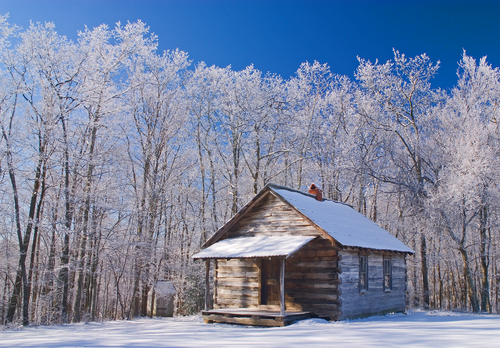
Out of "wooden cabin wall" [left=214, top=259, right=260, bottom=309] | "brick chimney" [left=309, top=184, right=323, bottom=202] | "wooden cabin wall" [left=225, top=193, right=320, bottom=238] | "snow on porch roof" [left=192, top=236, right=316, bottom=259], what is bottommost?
"wooden cabin wall" [left=214, top=259, right=260, bottom=309]

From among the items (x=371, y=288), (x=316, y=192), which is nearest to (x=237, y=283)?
(x=371, y=288)

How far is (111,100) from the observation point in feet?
69.1

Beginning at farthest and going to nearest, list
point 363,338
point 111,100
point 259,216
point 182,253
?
1. point 182,253
2. point 111,100
3. point 259,216
4. point 363,338

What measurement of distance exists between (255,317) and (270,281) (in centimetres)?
268

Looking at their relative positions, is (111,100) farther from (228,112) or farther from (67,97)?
(228,112)

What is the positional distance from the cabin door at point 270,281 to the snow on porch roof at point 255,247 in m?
1.17

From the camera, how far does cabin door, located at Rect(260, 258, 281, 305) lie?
1716 centimetres

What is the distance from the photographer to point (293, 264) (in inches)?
674

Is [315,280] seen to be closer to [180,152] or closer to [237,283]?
[237,283]

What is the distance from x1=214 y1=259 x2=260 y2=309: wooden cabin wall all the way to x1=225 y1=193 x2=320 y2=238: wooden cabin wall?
1.30m

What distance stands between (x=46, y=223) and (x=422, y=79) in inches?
951

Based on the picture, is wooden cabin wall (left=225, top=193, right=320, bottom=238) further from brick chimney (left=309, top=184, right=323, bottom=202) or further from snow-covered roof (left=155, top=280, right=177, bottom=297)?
snow-covered roof (left=155, top=280, right=177, bottom=297)

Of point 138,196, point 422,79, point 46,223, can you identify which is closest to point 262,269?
point 46,223

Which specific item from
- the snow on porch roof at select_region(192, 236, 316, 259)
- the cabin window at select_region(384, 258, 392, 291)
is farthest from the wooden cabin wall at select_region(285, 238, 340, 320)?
the cabin window at select_region(384, 258, 392, 291)
